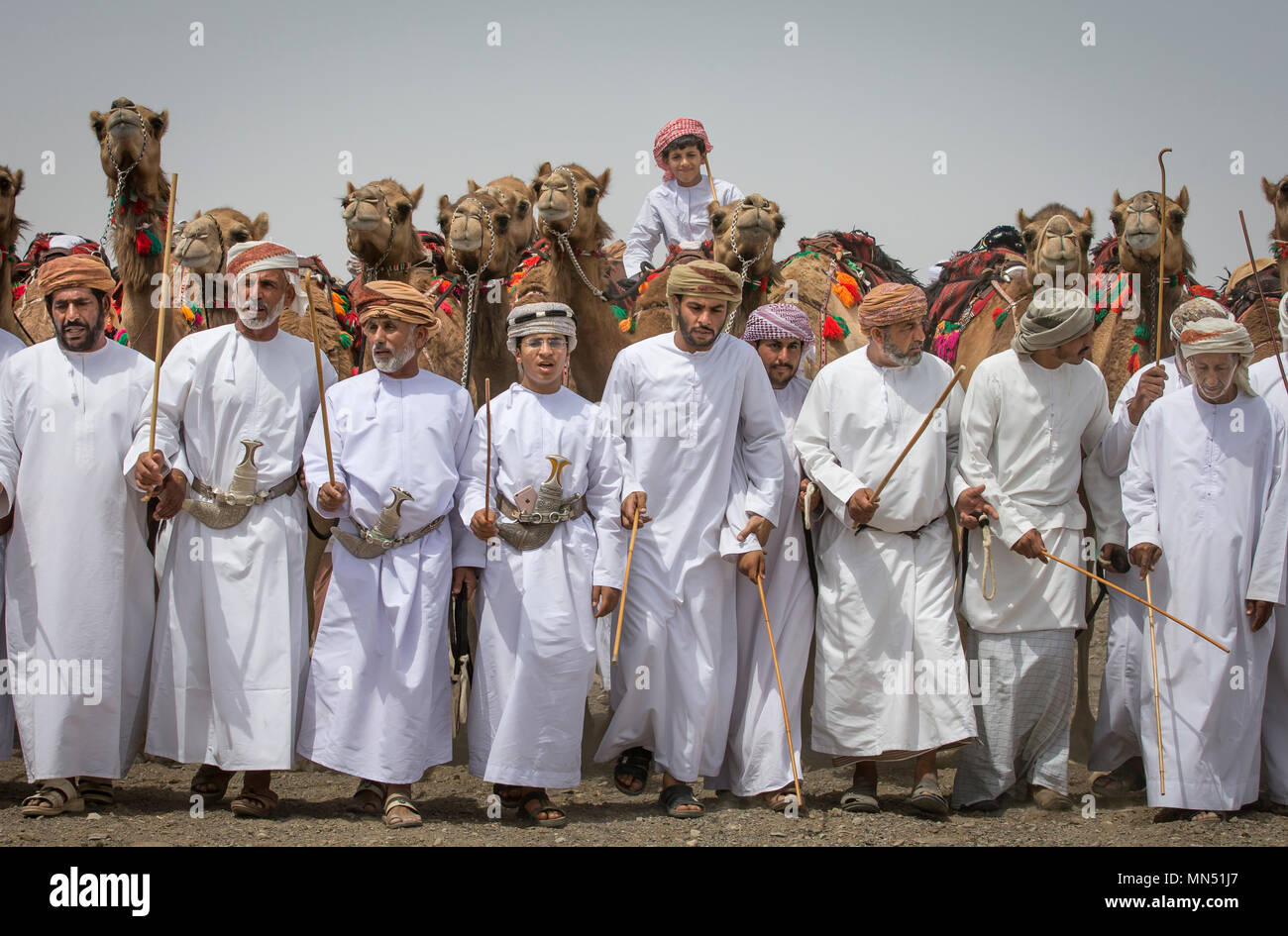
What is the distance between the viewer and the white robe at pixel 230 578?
5.54 meters

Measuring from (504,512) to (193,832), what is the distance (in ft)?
5.46

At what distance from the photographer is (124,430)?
19.2ft

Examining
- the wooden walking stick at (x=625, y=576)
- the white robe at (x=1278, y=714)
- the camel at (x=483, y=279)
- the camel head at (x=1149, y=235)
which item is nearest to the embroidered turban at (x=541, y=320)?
the wooden walking stick at (x=625, y=576)

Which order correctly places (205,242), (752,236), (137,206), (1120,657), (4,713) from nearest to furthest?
(4,713) → (1120,657) → (205,242) → (752,236) → (137,206)

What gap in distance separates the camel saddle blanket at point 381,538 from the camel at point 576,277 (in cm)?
282

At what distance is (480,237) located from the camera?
Result: 8.19 meters

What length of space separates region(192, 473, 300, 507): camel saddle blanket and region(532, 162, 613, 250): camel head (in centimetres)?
314

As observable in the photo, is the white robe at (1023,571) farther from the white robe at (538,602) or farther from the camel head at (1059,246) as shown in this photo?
the camel head at (1059,246)

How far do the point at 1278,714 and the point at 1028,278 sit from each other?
10.8 feet

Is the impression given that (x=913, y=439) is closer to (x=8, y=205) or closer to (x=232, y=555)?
(x=232, y=555)

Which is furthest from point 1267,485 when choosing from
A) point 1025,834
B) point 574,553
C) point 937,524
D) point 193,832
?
point 193,832

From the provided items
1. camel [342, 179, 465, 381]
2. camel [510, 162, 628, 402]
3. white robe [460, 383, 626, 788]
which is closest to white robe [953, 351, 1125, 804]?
white robe [460, 383, 626, 788]

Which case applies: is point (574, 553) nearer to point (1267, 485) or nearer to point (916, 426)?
point (916, 426)

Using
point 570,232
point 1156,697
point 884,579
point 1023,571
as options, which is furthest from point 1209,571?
point 570,232
